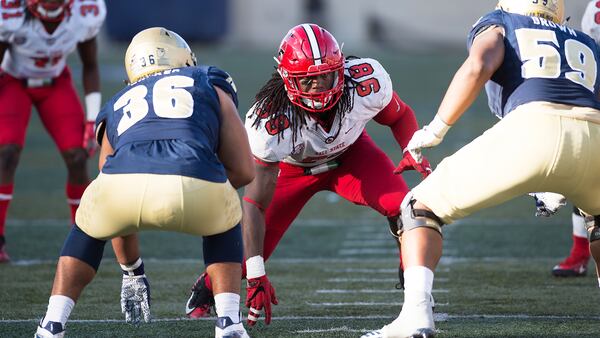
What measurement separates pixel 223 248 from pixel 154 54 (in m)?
0.81

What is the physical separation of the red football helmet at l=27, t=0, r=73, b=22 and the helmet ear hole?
8.85 feet

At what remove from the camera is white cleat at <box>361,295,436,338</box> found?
12.4 ft

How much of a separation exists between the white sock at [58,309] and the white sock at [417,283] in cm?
120

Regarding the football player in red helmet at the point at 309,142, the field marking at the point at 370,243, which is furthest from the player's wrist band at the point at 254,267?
the field marking at the point at 370,243

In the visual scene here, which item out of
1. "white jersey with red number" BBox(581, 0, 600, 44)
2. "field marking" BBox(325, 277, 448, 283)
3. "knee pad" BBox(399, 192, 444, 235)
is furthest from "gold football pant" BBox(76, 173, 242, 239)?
"white jersey with red number" BBox(581, 0, 600, 44)

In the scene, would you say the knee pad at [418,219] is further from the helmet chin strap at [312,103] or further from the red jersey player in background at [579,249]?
the red jersey player in background at [579,249]

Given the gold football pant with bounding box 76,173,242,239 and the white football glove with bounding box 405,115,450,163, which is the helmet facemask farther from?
the gold football pant with bounding box 76,173,242,239

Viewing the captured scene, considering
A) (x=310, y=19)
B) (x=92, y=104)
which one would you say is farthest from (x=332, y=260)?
(x=310, y=19)

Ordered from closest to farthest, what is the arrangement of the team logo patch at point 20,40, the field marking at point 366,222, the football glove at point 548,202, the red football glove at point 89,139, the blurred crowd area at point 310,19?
the football glove at point 548,202, the team logo patch at point 20,40, the red football glove at point 89,139, the field marking at point 366,222, the blurred crowd area at point 310,19

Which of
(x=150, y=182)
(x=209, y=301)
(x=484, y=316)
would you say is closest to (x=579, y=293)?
(x=484, y=316)

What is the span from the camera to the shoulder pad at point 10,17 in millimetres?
6629

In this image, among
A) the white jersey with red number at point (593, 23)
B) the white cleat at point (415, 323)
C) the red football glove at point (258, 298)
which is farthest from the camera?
the white jersey with red number at point (593, 23)

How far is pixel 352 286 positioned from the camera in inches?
225

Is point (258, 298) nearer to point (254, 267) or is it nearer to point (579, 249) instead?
point (254, 267)
